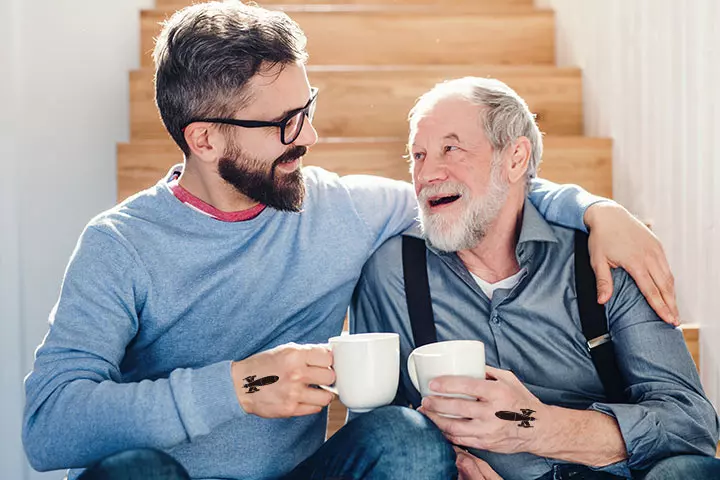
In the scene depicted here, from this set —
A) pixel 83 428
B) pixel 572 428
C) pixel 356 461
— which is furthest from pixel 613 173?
pixel 83 428

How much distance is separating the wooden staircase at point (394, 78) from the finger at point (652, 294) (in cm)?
85

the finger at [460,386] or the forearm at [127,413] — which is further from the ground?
the finger at [460,386]

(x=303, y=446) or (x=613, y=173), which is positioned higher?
(x=613, y=173)

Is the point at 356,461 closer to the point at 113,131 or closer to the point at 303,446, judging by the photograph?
the point at 303,446

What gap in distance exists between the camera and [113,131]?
2.74 m

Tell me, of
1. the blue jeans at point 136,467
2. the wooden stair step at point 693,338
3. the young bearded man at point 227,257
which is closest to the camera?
the blue jeans at point 136,467

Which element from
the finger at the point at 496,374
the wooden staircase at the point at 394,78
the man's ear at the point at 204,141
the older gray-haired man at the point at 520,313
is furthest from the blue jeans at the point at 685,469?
the wooden staircase at the point at 394,78

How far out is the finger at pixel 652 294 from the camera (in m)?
1.57

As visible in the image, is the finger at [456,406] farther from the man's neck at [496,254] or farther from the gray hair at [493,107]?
the gray hair at [493,107]

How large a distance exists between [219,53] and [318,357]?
2.03ft

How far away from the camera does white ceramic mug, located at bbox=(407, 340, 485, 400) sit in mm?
1325

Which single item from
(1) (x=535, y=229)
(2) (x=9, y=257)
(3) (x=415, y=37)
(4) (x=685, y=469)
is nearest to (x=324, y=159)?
(3) (x=415, y=37)

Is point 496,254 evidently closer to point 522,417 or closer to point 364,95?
point 522,417

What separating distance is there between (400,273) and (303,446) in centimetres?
37
